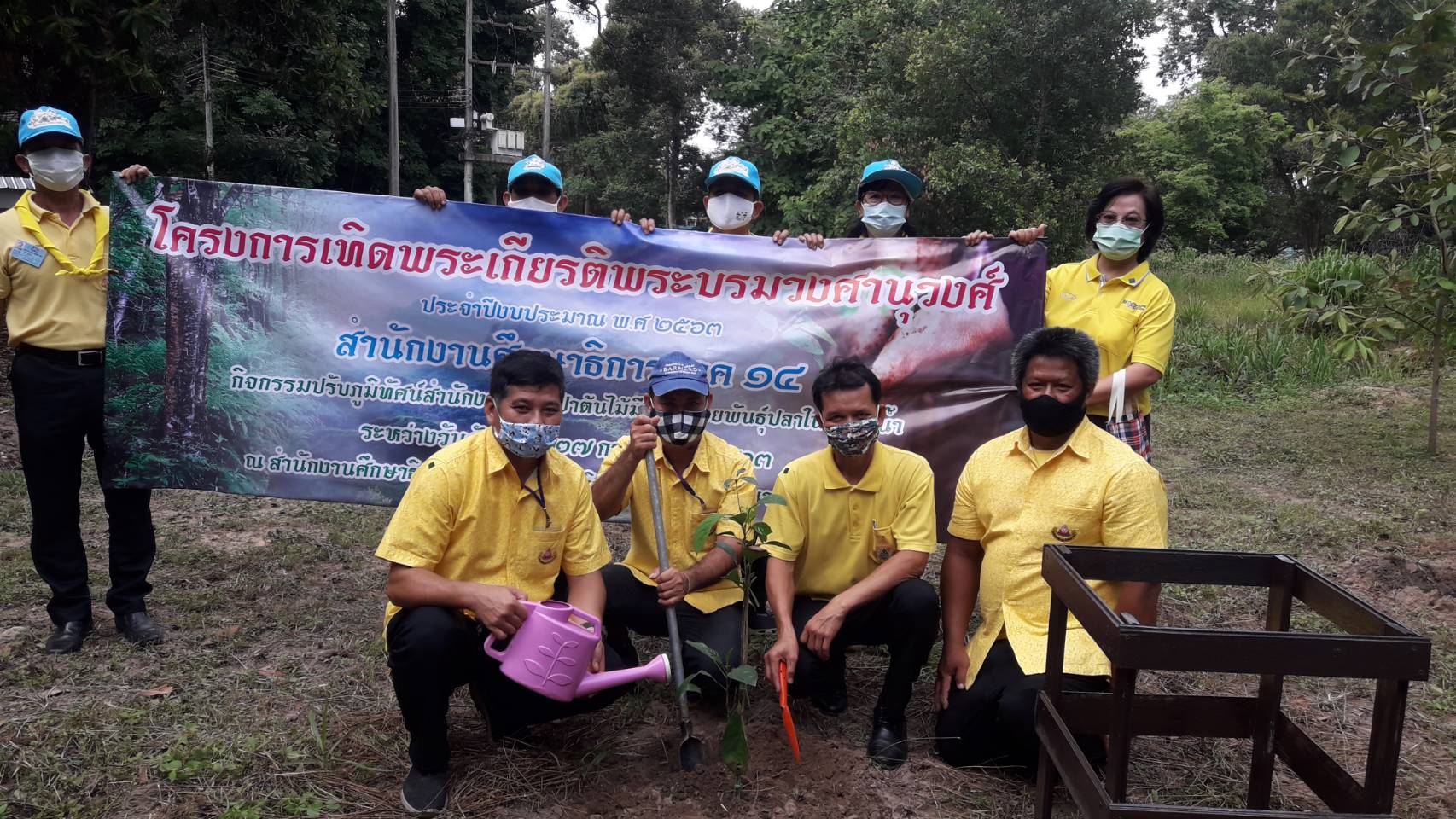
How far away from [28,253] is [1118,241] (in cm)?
413

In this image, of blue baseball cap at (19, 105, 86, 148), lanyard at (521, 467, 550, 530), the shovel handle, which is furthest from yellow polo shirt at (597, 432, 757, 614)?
blue baseball cap at (19, 105, 86, 148)

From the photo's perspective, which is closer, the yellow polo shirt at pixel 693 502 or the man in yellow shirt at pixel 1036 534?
the man in yellow shirt at pixel 1036 534

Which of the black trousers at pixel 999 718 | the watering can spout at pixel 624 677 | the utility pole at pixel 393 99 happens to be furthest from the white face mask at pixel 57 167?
the utility pole at pixel 393 99

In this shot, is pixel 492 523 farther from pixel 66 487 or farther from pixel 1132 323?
pixel 1132 323

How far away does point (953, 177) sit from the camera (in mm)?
14469

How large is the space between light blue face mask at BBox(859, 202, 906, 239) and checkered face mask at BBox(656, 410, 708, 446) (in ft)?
5.02

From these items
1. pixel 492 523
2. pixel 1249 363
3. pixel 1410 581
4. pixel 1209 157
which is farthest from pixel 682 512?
pixel 1209 157

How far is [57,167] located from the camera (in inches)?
150

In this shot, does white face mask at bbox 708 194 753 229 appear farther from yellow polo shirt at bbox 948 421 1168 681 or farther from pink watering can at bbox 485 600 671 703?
pink watering can at bbox 485 600 671 703

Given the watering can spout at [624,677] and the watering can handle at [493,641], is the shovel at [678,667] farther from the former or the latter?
the watering can handle at [493,641]

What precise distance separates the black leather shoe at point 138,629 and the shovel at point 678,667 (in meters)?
2.23

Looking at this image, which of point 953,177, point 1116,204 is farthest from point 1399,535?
point 953,177

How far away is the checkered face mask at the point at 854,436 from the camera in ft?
11.1

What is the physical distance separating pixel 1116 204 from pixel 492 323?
8.55 ft
